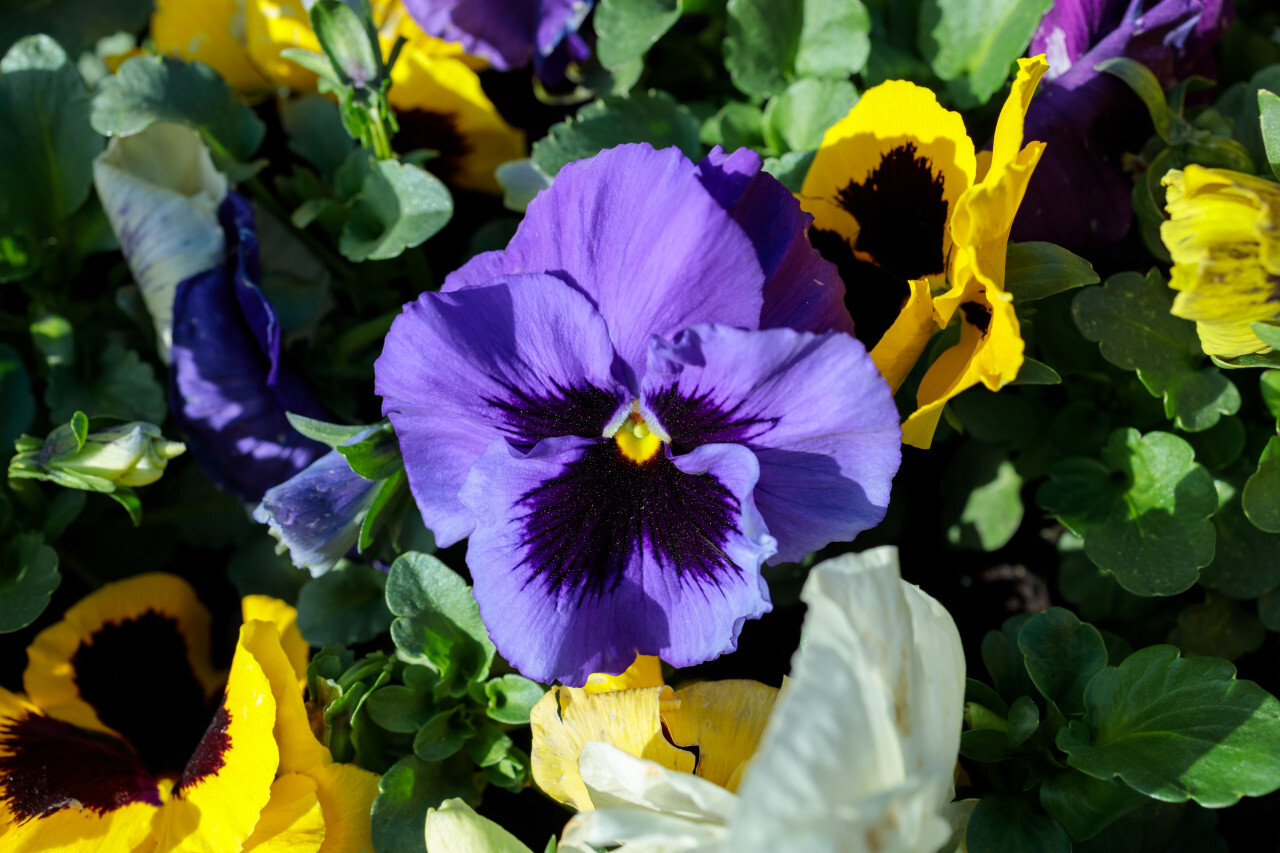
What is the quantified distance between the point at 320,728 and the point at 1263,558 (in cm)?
73

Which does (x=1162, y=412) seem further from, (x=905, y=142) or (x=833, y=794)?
(x=833, y=794)

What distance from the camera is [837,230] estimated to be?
28.7 inches

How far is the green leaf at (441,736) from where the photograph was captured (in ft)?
2.41

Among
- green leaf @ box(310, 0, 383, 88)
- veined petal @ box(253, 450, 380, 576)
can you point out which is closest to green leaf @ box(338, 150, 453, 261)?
green leaf @ box(310, 0, 383, 88)

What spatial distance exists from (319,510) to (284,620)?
5.7 inches

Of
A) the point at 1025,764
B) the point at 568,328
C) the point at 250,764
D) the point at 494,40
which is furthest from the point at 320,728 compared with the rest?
the point at 494,40

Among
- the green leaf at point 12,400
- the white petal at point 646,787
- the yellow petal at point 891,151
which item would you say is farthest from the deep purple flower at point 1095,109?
the green leaf at point 12,400

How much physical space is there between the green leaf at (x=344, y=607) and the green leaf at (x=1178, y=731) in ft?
1.70

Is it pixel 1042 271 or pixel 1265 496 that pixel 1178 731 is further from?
pixel 1042 271

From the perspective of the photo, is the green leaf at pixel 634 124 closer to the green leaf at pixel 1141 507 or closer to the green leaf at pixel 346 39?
the green leaf at pixel 346 39

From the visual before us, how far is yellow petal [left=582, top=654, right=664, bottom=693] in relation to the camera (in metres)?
0.69

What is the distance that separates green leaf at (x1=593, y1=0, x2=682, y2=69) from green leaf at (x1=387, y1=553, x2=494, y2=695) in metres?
0.45

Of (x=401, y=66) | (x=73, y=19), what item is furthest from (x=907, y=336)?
(x=73, y=19)

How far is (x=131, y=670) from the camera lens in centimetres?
86
